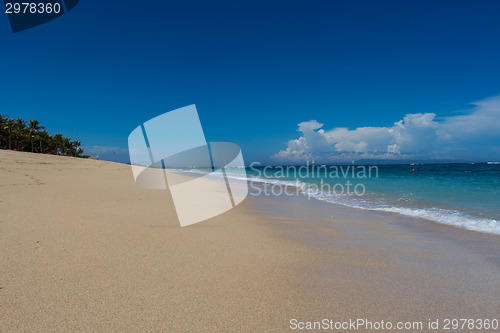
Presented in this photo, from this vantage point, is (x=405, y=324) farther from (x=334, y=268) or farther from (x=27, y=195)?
(x=27, y=195)

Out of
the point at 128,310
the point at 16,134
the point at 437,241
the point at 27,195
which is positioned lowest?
the point at 437,241

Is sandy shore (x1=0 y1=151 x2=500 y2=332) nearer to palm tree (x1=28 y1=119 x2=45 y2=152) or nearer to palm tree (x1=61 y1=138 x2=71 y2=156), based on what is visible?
palm tree (x1=28 y1=119 x2=45 y2=152)

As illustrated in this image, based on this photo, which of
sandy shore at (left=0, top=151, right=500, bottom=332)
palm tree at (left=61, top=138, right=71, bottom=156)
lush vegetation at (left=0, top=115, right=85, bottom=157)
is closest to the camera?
sandy shore at (left=0, top=151, right=500, bottom=332)

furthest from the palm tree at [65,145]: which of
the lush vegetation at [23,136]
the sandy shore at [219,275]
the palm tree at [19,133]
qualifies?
the sandy shore at [219,275]

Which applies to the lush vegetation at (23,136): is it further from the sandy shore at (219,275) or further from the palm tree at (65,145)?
the sandy shore at (219,275)

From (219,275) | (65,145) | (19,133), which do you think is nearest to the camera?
(219,275)

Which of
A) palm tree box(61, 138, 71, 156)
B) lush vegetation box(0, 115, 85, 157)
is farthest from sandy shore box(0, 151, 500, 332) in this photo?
palm tree box(61, 138, 71, 156)

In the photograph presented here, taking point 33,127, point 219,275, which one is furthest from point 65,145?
point 219,275

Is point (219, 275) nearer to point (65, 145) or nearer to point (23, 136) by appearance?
point (23, 136)

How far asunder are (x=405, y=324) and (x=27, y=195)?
31.3 ft

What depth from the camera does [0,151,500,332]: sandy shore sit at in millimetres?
2289

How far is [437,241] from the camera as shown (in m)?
5.14

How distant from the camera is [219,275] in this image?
10.3 feet

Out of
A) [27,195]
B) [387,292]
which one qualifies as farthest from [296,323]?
[27,195]
